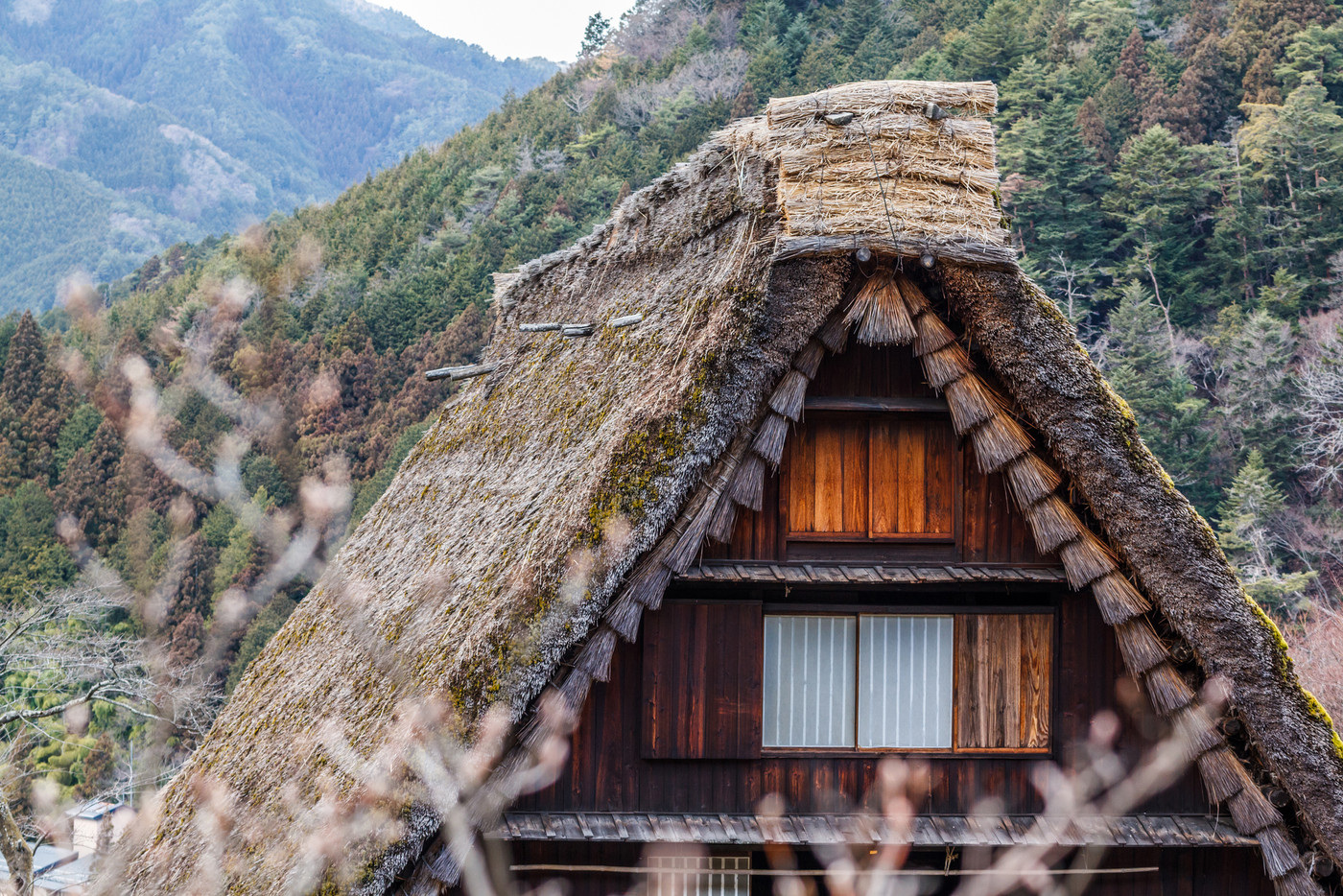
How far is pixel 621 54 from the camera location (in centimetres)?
6066

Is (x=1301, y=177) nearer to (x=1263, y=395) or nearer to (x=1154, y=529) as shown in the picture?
(x=1263, y=395)

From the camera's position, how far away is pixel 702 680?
4371 millimetres

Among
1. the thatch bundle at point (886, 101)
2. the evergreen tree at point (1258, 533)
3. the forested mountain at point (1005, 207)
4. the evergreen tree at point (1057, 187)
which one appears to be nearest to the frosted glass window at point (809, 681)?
the thatch bundle at point (886, 101)

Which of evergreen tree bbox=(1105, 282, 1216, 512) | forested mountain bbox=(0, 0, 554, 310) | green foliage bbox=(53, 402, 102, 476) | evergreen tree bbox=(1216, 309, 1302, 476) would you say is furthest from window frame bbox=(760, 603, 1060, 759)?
forested mountain bbox=(0, 0, 554, 310)

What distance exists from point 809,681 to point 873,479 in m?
0.92

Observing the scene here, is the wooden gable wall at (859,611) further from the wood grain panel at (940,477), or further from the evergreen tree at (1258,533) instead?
the evergreen tree at (1258,533)

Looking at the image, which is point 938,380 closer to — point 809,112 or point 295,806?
point 809,112

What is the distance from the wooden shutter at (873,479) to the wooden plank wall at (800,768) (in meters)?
0.40

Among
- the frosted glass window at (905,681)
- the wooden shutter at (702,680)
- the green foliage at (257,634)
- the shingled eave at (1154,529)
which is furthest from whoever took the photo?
the green foliage at (257,634)

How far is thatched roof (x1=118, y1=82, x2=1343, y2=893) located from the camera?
387 centimetres

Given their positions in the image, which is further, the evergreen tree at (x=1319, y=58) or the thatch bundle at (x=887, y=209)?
the evergreen tree at (x=1319, y=58)

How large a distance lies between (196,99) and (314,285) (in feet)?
295

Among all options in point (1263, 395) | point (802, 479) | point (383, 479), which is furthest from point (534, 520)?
point (383, 479)

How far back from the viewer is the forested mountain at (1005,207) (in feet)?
89.2
